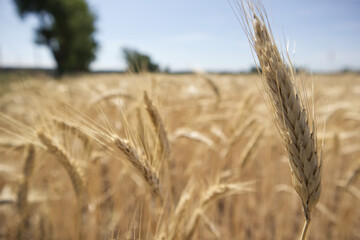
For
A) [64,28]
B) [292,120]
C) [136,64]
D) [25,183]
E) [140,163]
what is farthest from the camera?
[64,28]

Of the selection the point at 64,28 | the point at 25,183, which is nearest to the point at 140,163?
the point at 25,183

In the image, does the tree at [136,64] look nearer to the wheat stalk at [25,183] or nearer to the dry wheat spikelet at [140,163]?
the dry wheat spikelet at [140,163]

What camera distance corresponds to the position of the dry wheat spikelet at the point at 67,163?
2.62ft

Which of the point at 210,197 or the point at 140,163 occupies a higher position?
the point at 140,163

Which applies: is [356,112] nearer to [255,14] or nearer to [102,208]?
[255,14]

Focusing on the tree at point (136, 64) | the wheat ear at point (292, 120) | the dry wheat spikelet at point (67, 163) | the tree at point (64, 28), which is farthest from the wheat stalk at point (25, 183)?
the tree at point (64, 28)

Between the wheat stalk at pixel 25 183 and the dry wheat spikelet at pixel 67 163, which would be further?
the wheat stalk at pixel 25 183

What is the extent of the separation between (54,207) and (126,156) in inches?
53.7

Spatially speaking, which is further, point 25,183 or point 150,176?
point 25,183

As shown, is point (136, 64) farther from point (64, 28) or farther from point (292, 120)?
point (64, 28)

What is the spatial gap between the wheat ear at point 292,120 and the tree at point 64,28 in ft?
96.8

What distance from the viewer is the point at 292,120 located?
501mm

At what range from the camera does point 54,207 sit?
5.28 ft

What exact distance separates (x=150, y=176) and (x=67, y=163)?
1.29ft
